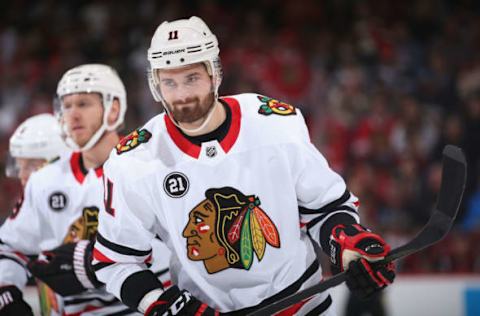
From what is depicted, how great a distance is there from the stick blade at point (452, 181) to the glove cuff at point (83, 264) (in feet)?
4.02

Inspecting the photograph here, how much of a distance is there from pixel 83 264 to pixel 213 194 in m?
0.70

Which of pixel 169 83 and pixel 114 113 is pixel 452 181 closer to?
pixel 169 83

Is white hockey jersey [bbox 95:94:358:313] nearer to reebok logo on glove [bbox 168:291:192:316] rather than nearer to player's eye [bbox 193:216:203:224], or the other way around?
player's eye [bbox 193:216:203:224]

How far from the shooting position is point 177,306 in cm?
247

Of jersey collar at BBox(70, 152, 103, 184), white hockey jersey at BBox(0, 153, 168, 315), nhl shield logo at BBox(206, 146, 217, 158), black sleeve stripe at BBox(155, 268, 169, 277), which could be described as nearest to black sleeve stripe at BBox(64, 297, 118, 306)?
white hockey jersey at BBox(0, 153, 168, 315)

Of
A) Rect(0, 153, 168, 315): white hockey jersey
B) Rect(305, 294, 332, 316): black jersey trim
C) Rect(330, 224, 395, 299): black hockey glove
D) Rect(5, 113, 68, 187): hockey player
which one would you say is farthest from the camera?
Rect(5, 113, 68, 187): hockey player

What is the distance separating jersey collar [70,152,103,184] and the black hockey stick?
1.09m

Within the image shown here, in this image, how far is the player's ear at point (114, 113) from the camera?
11.1ft

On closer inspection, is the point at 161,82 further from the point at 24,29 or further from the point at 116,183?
the point at 24,29

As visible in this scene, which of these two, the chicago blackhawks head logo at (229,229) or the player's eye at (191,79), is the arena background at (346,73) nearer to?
the chicago blackhawks head logo at (229,229)

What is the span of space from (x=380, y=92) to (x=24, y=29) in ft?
10.7

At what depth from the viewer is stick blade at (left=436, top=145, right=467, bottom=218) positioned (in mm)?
2418

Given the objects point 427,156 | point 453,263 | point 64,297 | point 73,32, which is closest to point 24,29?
point 73,32

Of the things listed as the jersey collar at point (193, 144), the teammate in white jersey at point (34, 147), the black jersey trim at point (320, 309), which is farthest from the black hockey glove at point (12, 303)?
the black jersey trim at point (320, 309)
